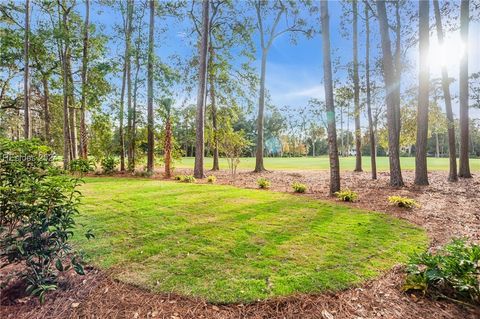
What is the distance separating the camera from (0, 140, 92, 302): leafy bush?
2.34 m

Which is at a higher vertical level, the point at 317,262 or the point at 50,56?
the point at 50,56

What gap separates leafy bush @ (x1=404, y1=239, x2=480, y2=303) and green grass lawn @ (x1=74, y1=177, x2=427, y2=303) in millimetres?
455

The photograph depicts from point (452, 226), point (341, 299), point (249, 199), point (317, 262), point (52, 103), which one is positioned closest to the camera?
point (341, 299)

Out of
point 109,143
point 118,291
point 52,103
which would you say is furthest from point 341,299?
point 52,103

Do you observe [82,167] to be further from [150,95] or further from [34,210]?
[150,95]

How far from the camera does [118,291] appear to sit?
2465 mm

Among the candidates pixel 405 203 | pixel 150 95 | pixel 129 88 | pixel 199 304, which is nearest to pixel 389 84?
pixel 405 203

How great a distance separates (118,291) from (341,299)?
2230mm

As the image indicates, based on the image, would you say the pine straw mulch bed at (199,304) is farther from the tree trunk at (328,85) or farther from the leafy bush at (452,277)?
the tree trunk at (328,85)

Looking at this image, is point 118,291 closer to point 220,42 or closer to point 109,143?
point 109,143

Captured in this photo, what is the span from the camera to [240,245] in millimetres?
3508

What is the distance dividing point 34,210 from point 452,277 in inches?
168

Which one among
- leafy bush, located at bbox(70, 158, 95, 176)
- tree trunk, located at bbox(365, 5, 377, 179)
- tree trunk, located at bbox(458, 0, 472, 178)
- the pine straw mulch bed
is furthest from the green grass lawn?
tree trunk, located at bbox(458, 0, 472, 178)

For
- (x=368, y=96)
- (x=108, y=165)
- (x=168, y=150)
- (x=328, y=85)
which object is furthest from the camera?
(x=108, y=165)
